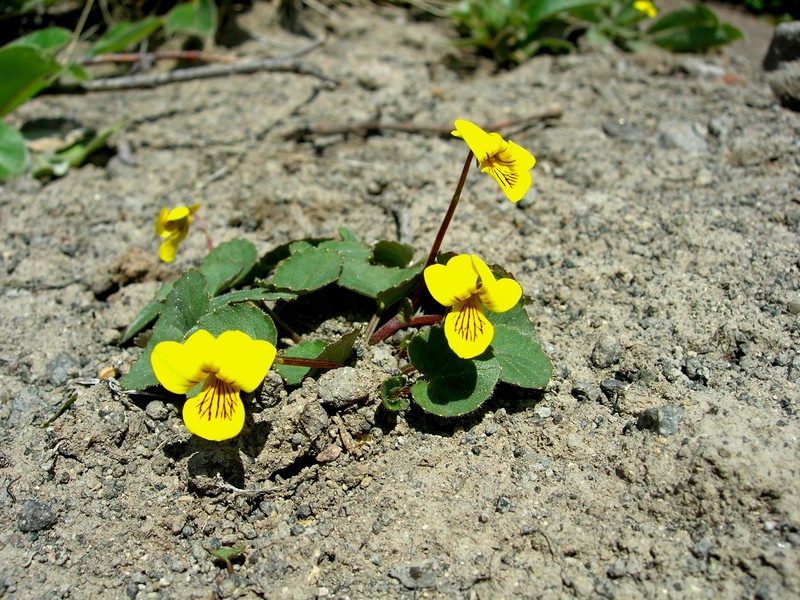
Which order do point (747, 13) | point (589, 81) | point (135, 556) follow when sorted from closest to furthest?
point (135, 556)
point (589, 81)
point (747, 13)

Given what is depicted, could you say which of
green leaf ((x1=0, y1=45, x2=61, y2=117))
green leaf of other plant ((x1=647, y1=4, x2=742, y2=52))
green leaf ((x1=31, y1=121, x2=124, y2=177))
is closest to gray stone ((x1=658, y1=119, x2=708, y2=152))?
green leaf of other plant ((x1=647, y1=4, x2=742, y2=52))

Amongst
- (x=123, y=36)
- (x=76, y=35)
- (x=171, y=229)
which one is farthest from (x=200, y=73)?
(x=171, y=229)

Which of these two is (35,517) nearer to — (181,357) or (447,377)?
(181,357)

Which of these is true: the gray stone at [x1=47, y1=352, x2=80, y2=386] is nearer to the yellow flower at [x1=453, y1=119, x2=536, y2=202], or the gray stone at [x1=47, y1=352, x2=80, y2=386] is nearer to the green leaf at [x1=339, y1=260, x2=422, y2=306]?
the green leaf at [x1=339, y1=260, x2=422, y2=306]

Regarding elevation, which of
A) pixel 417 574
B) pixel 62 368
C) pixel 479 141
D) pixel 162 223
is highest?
pixel 479 141

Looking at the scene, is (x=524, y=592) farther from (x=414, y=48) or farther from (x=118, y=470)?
(x=414, y=48)

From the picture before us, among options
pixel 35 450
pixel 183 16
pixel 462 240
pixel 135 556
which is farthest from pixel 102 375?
pixel 183 16
